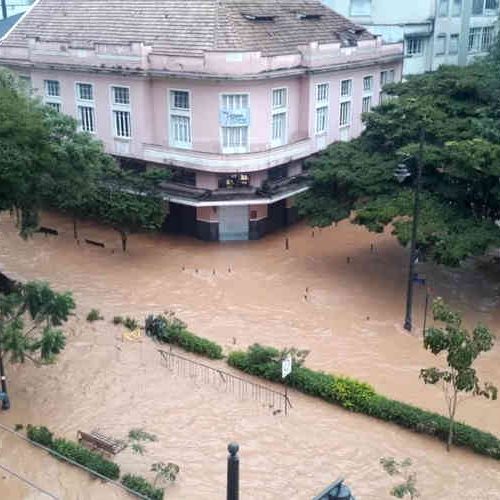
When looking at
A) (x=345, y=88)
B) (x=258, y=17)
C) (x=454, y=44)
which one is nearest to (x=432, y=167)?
(x=345, y=88)

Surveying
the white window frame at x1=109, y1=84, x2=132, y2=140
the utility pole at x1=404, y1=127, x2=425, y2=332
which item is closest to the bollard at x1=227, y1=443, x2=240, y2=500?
the utility pole at x1=404, y1=127, x2=425, y2=332

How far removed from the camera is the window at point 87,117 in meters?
31.7

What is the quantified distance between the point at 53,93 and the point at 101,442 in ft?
72.8

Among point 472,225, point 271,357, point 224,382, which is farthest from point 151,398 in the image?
point 472,225

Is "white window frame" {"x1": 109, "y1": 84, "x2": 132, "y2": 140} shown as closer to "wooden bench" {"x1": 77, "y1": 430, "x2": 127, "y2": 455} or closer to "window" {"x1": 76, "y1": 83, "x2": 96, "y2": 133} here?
"window" {"x1": 76, "y1": 83, "x2": 96, "y2": 133}

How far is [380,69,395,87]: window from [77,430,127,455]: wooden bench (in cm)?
2574

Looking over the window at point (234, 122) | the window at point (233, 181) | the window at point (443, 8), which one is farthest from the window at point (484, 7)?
the window at point (233, 181)

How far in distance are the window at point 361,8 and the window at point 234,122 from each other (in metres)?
16.5

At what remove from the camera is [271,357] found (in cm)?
1894

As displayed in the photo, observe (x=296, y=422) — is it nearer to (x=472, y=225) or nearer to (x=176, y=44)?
(x=472, y=225)

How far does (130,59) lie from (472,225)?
53.0 feet

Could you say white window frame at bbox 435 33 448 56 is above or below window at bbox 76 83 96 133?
above

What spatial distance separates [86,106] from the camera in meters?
31.7

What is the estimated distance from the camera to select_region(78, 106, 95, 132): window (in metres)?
31.7
